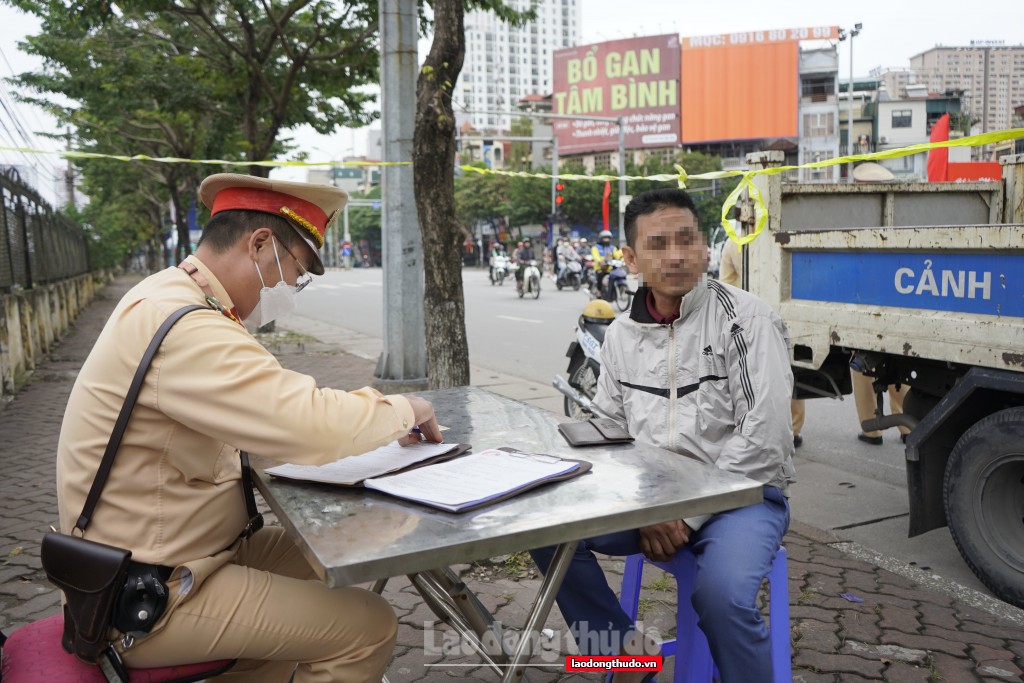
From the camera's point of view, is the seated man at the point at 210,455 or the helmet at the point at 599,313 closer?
the seated man at the point at 210,455

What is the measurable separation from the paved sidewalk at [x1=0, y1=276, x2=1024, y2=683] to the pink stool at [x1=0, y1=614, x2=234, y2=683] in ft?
3.78

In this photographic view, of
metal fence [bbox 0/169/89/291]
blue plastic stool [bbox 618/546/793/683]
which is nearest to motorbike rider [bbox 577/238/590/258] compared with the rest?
metal fence [bbox 0/169/89/291]

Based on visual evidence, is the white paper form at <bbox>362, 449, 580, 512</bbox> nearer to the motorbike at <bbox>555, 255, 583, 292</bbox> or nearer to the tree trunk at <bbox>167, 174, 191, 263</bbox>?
the motorbike at <bbox>555, 255, 583, 292</bbox>

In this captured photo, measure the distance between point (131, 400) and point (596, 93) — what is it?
60245mm

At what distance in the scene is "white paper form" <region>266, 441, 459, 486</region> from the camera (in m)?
1.97

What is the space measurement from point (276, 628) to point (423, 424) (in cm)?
61

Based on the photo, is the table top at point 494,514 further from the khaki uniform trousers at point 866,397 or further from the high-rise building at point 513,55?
the high-rise building at point 513,55

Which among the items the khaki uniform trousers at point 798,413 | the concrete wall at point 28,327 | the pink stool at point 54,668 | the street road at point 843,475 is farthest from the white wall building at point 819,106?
the pink stool at point 54,668

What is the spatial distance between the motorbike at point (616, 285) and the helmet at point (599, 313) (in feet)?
31.7

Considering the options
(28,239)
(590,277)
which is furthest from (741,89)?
(28,239)

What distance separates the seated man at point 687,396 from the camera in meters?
2.30

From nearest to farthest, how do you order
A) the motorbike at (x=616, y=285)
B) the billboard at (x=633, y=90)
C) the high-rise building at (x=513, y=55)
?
the motorbike at (x=616, y=285) < the billboard at (x=633, y=90) < the high-rise building at (x=513, y=55)

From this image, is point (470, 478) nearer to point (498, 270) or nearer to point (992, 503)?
point (992, 503)

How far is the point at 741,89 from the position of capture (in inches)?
2222
